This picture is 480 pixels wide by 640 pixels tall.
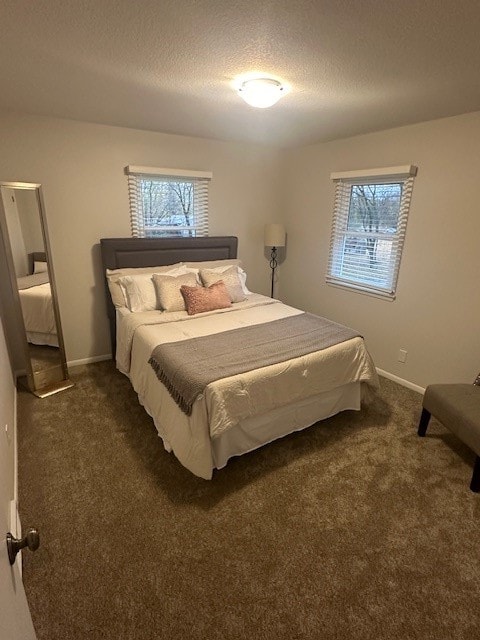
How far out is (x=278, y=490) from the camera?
6.59 ft

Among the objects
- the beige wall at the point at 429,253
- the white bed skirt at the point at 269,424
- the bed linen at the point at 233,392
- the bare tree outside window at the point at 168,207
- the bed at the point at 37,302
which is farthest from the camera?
the bare tree outside window at the point at 168,207

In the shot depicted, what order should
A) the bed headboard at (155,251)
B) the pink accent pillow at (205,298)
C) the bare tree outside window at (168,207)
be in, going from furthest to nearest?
the bare tree outside window at (168,207), the bed headboard at (155,251), the pink accent pillow at (205,298)

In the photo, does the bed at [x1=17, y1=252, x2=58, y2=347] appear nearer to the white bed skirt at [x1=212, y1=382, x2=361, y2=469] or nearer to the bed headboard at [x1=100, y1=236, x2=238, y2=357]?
the bed headboard at [x1=100, y1=236, x2=238, y2=357]

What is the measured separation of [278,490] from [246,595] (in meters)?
0.62

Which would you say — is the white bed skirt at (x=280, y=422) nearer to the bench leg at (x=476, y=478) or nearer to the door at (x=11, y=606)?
the bench leg at (x=476, y=478)

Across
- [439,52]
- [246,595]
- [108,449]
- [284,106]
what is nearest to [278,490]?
[246,595]

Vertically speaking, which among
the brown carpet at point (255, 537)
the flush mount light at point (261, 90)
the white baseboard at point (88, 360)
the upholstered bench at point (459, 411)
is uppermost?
the flush mount light at point (261, 90)

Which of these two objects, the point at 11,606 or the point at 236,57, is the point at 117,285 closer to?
the point at 236,57

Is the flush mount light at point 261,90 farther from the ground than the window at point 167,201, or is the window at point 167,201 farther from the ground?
the flush mount light at point 261,90

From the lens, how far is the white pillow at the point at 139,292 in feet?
10.3

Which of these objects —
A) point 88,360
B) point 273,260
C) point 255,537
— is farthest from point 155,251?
point 255,537

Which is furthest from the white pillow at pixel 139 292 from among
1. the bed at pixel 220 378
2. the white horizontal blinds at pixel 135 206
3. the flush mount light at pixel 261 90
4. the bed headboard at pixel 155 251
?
the flush mount light at pixel 261 90

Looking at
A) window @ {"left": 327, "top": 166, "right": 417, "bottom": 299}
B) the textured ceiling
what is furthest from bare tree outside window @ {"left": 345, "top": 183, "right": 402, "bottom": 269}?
the textured ceiling

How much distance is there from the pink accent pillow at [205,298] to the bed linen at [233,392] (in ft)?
0.29
